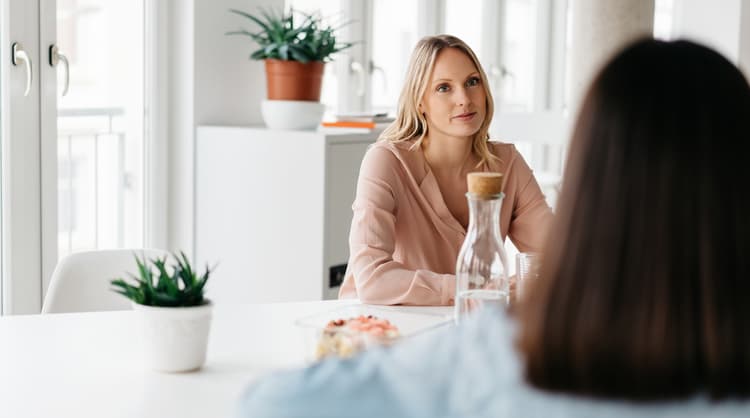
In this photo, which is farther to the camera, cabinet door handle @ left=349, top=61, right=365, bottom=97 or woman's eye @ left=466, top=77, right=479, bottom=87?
cabinet door handle @ left=349, top=61, right=365, bottom=97

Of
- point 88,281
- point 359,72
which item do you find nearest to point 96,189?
point 359,72

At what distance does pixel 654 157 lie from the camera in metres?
0.81

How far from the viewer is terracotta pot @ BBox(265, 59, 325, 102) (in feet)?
12.2


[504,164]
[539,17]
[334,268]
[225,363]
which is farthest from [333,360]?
[539,17]

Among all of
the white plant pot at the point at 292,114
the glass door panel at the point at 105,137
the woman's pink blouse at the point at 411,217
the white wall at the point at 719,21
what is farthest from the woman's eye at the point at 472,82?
the white wall at the point at 719,21

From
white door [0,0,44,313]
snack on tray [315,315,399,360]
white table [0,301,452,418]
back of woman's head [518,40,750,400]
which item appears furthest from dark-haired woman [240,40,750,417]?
A: white door [0,0,44,313]

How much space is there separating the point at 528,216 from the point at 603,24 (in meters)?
2.16

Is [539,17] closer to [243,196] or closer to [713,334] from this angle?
[243,196]

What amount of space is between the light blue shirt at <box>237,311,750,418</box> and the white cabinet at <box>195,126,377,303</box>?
2645 mm

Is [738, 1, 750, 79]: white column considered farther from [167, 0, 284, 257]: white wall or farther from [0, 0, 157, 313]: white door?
[0, 0, 157, 313]: white door

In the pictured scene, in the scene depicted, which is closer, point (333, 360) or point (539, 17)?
point (333, 360)

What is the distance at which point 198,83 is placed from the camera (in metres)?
3.78

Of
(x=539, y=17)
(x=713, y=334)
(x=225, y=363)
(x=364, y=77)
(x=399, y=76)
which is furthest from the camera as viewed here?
(x=539, y=17)

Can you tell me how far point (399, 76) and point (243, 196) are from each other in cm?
149
